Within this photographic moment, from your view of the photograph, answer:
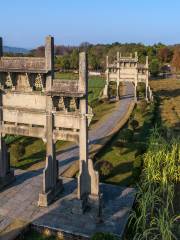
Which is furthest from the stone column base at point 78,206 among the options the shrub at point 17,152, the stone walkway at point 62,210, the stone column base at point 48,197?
the shrub at point 17,152

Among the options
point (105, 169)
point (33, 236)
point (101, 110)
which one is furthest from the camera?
point (101, 110)

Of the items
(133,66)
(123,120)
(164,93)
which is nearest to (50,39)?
(123,120)

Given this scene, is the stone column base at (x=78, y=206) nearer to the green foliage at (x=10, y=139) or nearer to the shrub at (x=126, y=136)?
the shrub at (x=126, y=136)

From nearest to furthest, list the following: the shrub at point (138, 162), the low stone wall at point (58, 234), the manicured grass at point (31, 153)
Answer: the low stone wall at point (58, 234) < the shrub at point (138, 162) < the manicured grass at point (31, 153)

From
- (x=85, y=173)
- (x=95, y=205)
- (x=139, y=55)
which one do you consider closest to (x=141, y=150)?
(x=85, y=173)

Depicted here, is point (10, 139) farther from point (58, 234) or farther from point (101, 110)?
point (101, 110)

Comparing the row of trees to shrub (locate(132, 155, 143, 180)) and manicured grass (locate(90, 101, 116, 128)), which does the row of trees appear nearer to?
manicured grass (locate(90, 101, 116, 128))

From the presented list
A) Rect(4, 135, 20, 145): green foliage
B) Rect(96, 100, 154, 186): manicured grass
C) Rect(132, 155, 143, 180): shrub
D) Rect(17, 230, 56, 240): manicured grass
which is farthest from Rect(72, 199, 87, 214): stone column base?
Rect(4, 135, 20, 145): green foliage
